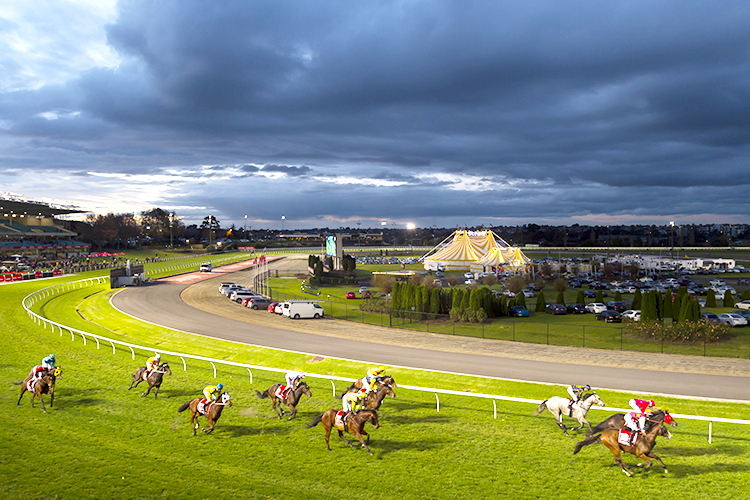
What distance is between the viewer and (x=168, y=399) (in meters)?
16.7

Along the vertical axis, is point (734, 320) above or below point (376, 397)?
below

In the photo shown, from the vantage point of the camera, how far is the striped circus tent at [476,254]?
3233 inches

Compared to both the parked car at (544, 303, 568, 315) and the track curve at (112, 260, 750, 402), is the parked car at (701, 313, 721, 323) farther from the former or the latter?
the parked car at (544, 303, 568, 315)

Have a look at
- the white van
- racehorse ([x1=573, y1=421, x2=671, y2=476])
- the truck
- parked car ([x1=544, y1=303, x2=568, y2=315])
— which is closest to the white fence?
racehorse ([x1=573, y1=421, x2=671, y2=476])

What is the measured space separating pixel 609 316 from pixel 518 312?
7.90 m

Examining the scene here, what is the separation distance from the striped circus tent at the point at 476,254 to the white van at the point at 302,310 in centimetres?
4940

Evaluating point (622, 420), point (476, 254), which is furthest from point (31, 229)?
point (622, 420)

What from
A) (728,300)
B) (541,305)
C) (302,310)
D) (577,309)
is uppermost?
(302,310)

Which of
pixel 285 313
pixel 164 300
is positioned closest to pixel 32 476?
pixel 285 313

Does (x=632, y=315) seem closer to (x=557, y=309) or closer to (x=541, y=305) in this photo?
(x=557, y=309)

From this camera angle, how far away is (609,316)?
129 feet

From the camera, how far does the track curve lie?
21516mm

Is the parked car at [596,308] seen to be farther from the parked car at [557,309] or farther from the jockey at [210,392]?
the jockey at [210,392]

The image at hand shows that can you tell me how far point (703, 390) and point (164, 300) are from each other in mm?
46945
